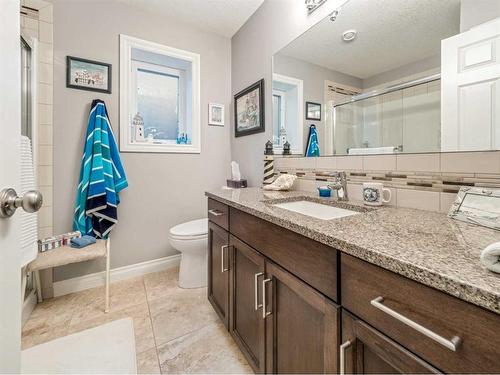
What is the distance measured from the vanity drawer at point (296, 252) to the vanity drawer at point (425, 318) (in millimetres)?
57

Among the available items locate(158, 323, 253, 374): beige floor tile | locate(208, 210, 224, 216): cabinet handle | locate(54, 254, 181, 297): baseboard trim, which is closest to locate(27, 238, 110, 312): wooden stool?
locate(54, 254, 181, 297): baseboard trim

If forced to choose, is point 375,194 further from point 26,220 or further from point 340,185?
point 26,220

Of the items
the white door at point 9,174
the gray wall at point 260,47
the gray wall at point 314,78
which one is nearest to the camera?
the white door at point 9,174

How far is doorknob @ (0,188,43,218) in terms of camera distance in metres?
0.49

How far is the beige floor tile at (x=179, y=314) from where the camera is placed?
4.61 feet

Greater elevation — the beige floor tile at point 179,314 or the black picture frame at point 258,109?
the black picture frame at point 258,109

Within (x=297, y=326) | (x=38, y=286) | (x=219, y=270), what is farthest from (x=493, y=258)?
(x=38, y=286)

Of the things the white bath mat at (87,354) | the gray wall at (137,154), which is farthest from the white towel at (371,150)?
the white bath mat at (87,354)

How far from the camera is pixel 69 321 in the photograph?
4.90 ft

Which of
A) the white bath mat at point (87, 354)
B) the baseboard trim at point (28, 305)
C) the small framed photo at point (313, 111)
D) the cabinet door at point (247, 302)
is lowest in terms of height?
the white bath mat at point (87, 354)

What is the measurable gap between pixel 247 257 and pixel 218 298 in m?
0.55

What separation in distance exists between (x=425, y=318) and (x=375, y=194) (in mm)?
709

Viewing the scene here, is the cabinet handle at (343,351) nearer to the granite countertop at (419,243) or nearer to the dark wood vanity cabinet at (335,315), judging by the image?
the dark wood vanity cabinet at (335,315)

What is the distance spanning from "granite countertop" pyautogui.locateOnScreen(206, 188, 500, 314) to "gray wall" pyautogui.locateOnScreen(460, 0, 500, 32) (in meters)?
0.74
